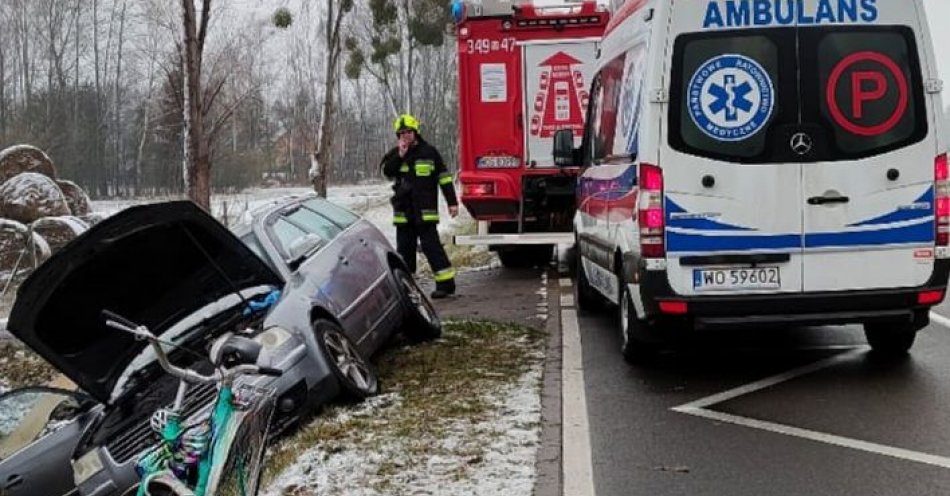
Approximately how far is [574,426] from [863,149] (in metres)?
2.36

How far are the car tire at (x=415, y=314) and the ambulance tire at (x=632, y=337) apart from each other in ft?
5.67

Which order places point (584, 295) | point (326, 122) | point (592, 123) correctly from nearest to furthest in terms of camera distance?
point (592, 123)
point (584, 295)
point (326, 122)

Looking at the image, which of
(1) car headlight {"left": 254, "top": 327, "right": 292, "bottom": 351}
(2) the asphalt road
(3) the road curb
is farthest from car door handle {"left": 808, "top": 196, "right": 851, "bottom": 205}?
(1) car headlight {"left": 254, "top": 327, "right": 292, "bottom": 351}

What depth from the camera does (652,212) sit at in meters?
6.11

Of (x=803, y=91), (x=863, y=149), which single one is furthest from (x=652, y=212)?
(x=863, y=149)

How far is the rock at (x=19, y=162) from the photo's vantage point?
776 inches

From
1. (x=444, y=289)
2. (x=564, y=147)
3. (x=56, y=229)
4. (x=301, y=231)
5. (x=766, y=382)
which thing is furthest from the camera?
(x=56, y=229)

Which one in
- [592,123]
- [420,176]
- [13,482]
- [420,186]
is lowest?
[13,482]

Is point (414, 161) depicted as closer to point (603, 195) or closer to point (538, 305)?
point (538, 305)

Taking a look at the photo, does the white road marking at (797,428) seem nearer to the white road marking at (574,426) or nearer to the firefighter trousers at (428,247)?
the white road marking at (574,426)

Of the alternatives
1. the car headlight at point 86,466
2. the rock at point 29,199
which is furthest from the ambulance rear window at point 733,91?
the rock at point 29,199

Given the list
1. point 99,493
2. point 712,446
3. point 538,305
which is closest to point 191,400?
point 99,493

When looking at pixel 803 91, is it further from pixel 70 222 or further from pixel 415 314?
pixel 70 222

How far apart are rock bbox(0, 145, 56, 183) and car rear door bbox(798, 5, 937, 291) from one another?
17320mm
